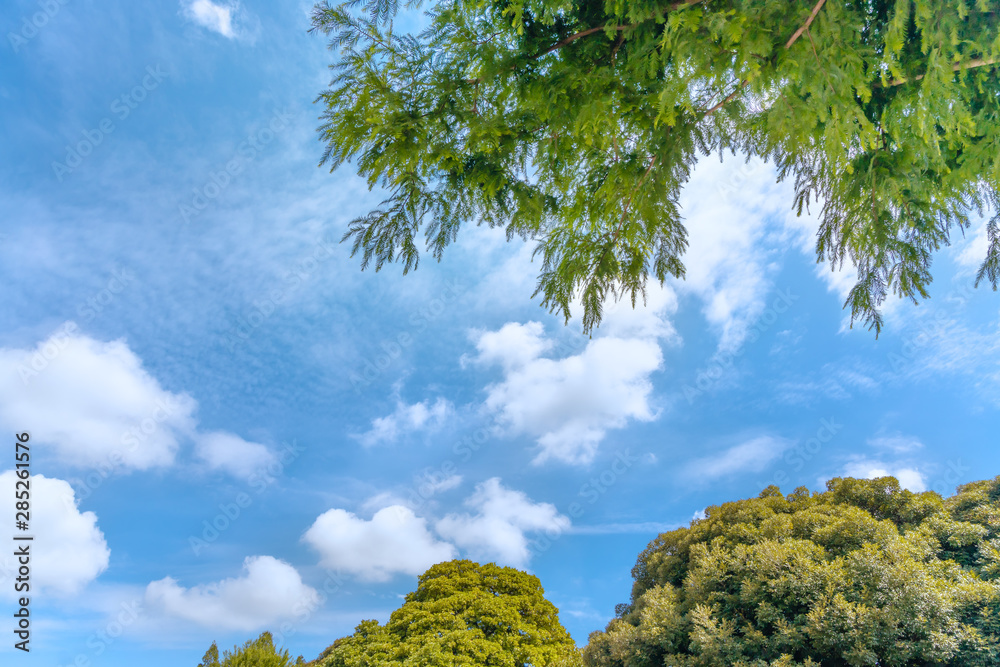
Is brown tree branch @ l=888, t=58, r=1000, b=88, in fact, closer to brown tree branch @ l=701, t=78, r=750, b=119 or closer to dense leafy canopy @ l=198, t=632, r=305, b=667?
brown tree branch @ l=701, t=78, r=750, b=119

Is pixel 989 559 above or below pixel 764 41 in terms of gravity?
below

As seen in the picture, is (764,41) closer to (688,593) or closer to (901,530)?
(688,593)

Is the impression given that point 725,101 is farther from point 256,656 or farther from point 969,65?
point 256,656

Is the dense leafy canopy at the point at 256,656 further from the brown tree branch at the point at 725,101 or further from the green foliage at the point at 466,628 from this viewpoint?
the brown tree branch at the point at 725,101

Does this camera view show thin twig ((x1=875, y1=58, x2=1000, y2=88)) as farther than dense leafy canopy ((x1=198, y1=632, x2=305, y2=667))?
No

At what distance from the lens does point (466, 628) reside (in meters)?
11.8

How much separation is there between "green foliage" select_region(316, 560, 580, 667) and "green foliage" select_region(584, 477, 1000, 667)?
3.15 meters

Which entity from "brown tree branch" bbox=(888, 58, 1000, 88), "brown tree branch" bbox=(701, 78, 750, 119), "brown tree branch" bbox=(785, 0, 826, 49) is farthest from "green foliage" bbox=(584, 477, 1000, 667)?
"brown tree branch" bbox=(785, 0, 826, 49)

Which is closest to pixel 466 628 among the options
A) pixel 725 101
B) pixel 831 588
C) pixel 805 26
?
pixel 831 588

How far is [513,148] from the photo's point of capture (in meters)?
4.60

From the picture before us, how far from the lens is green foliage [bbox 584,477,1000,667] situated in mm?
5980

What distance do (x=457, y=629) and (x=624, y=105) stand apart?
1139cm

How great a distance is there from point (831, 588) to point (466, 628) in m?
7.80

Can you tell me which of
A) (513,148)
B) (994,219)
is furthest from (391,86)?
(994,219)
